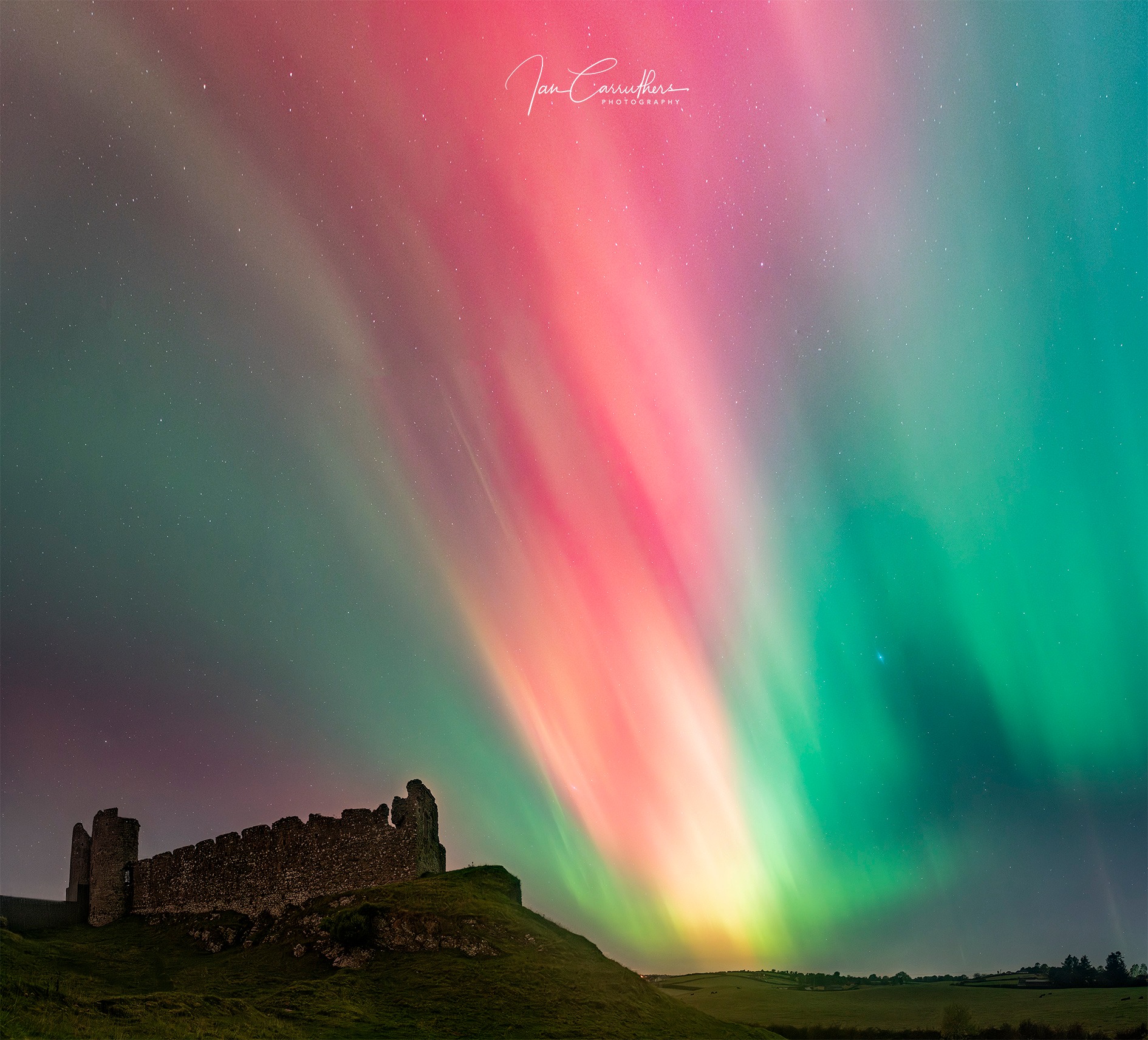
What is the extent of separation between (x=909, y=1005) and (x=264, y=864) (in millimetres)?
63174

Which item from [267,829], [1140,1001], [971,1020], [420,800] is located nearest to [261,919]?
[267,829]

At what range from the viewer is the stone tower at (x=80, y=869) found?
62250mm

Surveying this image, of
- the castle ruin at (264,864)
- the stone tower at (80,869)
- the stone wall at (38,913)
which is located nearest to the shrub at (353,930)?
the castle ruin at (264,864)

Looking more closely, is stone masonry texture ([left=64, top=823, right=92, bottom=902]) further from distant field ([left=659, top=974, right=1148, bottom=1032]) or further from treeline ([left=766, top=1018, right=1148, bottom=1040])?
treeline ([left=766, top=1018, right=1148, bottom=1040])

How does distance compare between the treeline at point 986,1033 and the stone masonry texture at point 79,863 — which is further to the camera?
the treeline at point 986,1033

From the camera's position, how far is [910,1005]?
87.8 meters

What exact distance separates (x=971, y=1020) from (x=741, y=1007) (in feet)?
67.9

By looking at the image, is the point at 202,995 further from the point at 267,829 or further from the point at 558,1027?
the point at 267,829

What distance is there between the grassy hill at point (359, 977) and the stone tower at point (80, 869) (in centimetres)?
531

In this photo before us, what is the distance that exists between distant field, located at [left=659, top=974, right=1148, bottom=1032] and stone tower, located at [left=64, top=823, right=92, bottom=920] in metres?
43.7

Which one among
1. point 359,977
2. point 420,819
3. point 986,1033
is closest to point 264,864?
point 420,819

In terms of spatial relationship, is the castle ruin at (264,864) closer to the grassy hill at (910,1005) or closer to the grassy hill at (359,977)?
the grassy hill at (359,977)

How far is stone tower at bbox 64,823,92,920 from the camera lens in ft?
204

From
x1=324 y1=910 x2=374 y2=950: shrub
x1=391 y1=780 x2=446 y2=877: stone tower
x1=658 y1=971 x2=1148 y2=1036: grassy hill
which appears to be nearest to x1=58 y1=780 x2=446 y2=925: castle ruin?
x1=391 y1=780 x2=446 y2=877: stone tower
